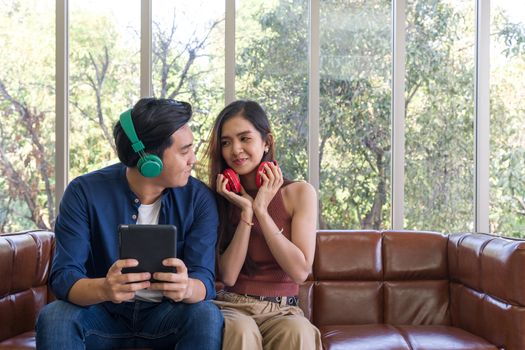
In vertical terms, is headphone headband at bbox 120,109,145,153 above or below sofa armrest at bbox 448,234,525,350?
above

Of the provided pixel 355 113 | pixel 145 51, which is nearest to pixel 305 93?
pixel 355 113

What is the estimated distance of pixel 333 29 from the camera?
399 cm

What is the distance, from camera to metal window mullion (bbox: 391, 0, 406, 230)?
3969 millimetres

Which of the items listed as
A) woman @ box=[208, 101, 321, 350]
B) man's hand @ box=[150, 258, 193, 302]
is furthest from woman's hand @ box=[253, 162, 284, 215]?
man's hand @ box=[150, 258, 193, 302]

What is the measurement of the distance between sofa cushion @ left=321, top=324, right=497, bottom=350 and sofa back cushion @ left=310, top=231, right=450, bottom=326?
143 millimetres

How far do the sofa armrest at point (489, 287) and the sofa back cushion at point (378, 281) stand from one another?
0.09 m

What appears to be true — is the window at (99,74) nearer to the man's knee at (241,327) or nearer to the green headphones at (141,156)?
the green headphones at (141,156)

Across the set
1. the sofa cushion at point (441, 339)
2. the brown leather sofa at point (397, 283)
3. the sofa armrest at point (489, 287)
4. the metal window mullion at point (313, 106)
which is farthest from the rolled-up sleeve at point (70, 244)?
the metal window mullion at point (313, 106)

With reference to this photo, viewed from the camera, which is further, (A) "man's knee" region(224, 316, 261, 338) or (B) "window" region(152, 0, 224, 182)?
(B) "window" region(152, 0, 224, 182)

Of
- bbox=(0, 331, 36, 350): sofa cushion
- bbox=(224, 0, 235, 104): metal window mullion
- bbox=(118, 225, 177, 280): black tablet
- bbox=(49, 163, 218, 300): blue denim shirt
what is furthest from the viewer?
bbox=(224, 0, 235, 104): metal window mullion

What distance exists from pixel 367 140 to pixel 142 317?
2.28 meters

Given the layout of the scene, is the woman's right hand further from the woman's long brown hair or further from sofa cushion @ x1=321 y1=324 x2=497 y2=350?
sofa cushion @ x1=321 y1=324 x2=497 y2=350

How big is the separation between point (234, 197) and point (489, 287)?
1252mm

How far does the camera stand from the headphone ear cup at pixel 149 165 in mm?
2123
